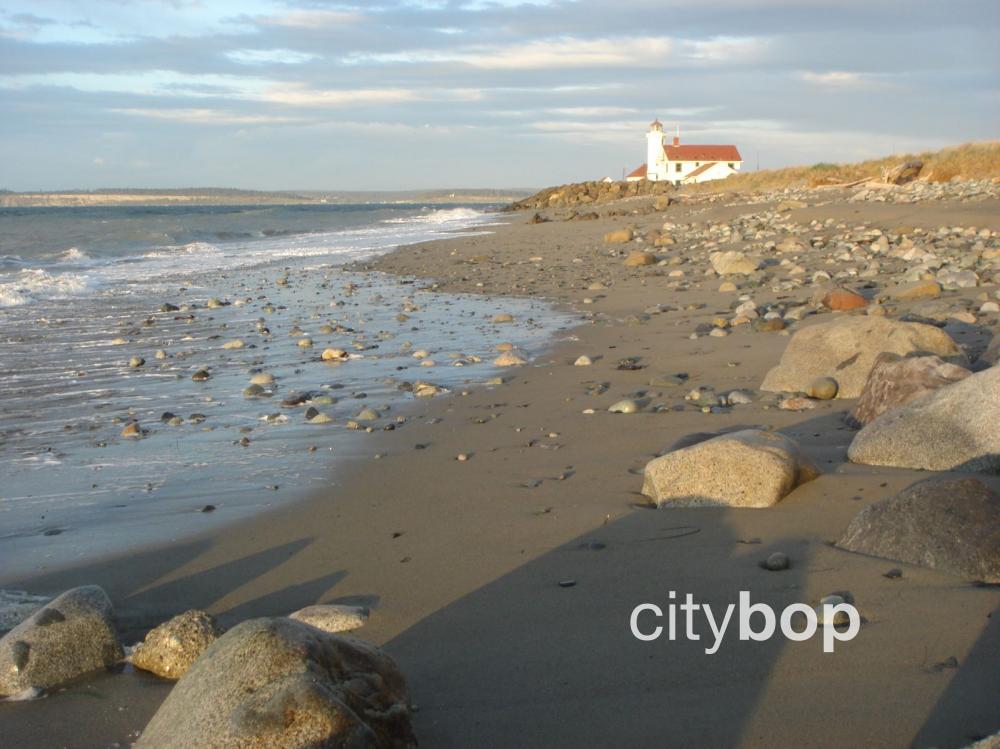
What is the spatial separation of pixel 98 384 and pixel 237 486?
3640mm

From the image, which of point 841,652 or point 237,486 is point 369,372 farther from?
point 841,652

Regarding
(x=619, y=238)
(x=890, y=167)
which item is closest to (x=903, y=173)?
(x=890, y=167)

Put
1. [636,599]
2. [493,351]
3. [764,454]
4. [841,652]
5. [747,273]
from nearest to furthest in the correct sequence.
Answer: [841,652] → [636,599] → [764,454] → [493,351] → [747,273]

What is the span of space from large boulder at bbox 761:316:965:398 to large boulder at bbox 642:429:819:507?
2.08 metres

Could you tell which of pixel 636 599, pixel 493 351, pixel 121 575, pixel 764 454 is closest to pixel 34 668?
pixel 121 575

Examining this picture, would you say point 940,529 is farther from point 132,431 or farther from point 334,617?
point 132,431

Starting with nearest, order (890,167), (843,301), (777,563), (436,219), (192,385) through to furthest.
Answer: (777,563) < (192,385) < (843,301) < (890,167) < (436,219)

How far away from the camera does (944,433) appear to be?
14.8 ft

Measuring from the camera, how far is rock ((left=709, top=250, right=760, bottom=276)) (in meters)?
13.1

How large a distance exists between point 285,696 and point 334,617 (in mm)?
1126

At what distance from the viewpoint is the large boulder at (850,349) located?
6.34 m

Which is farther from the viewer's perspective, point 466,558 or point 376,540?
point 376,540

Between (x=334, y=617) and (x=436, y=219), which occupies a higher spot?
(x=436, y=219)

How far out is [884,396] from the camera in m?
5.31
